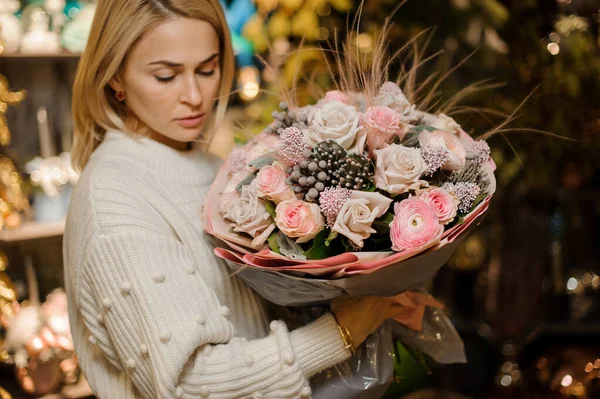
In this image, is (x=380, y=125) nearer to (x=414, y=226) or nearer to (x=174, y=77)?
(x=414, y=226)

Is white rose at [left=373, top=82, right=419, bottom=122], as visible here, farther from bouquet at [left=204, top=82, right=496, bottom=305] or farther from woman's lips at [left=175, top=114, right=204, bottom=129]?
woman's lips at [left=175, top=114, right=204, bottom=129]

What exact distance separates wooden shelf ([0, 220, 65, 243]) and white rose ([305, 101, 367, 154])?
54.1 inches

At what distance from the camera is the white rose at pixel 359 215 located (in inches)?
40.6

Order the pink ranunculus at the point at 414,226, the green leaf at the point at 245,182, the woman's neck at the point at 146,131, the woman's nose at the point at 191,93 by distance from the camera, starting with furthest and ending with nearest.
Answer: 1. the woman's neck at the point at 146,131
2. the woman's nose at the point at 191,93
3. the green leaf at the point at 245,182
4. the pink ranunculus at the point at 414,226

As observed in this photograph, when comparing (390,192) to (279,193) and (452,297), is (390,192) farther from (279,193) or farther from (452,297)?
(452,297)

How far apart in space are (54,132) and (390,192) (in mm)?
1911

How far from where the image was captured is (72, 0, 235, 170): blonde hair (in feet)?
4.20

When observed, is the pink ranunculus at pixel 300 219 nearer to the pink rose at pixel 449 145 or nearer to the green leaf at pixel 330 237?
the green leaf at pixel 330 237

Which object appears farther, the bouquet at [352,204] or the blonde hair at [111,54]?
the blonde hair at [111,54]

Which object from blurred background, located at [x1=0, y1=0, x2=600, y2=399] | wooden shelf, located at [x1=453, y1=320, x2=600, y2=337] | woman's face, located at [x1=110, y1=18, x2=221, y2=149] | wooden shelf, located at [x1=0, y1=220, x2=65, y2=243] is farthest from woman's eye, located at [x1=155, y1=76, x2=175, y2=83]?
wooden shelf, located at [x1=453, y1=320, x2=600, y2=337]

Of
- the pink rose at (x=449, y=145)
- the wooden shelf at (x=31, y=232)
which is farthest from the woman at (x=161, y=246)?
the wooden shelf at (x=31, y=232)

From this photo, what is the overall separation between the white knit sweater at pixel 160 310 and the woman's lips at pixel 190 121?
0.47 ft

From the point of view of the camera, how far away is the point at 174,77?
1328 mm

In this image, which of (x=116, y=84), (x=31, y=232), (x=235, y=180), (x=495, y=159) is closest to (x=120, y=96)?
(x=116, y=84)
